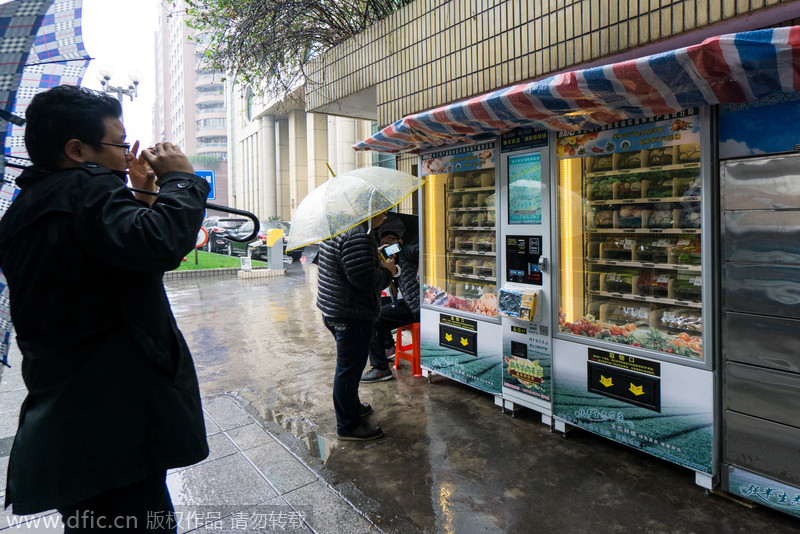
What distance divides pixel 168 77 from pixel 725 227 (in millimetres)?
106156

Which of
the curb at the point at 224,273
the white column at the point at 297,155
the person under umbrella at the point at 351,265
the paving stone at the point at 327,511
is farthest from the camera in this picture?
the white column at the point at 297,155

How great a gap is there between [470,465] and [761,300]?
2.12 m

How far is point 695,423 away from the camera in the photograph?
323cm

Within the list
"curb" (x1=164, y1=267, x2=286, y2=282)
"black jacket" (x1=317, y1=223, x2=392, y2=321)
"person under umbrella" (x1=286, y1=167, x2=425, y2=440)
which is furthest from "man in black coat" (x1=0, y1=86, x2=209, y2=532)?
"curb" (x1=164, y1=267, x2=286, y2=282)

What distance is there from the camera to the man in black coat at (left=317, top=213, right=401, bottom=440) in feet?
12.4

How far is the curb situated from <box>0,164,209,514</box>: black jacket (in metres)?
12.9

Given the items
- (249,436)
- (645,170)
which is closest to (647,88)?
(645,170)

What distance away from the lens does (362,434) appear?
397 centimetres

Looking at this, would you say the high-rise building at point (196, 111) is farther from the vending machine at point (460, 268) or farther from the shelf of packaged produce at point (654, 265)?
the shelf of packaged produce at point (654, 265)

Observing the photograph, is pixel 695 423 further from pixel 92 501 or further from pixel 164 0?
pixel 164 0

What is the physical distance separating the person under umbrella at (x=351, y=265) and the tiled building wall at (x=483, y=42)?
1.69m

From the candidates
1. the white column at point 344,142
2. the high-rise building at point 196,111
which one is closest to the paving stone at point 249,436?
the white column at point 344,142

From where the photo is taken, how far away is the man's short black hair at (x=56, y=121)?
152 centimetres

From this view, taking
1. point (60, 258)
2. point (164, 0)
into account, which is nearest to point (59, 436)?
point (60, 258)
